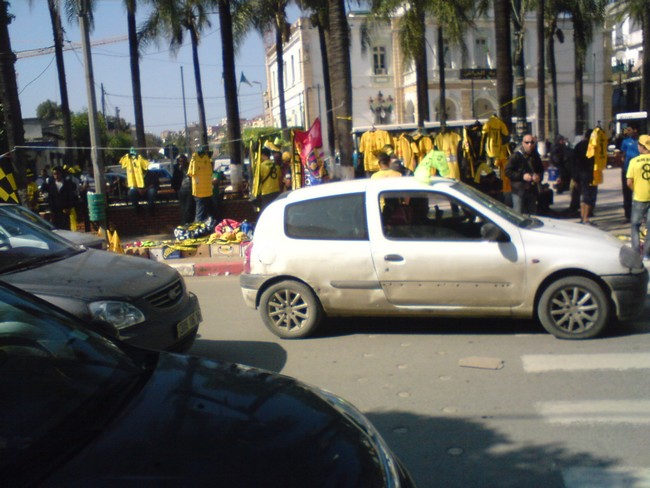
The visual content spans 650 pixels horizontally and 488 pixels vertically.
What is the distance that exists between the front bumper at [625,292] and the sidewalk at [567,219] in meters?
5.92

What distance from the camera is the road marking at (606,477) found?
13.0 feet

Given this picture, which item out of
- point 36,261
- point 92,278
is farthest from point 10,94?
point 92,278

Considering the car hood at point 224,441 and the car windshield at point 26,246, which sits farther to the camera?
the car windshield at point 26,246

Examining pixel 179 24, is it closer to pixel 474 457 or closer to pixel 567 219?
pixel 567 219

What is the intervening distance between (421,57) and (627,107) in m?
38.1

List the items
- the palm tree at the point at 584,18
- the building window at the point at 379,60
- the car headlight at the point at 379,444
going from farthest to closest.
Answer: the building window at the point at 379,60, the palm tree at the point at 584,18, the car headlight at the point at 379,444

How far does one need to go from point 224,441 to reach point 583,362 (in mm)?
4434

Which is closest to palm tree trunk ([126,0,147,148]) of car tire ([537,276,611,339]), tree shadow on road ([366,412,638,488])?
car tire ([537,276,611,339])

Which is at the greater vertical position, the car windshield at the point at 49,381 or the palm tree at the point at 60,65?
the palm tree at the point at 60,65

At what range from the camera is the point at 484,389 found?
562 centimetres

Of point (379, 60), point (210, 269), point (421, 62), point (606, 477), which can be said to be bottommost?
point (606, 477)

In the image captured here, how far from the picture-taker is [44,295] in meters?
5.57

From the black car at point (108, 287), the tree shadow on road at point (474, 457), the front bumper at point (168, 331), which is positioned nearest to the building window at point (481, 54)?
the black car at point (108, 287)

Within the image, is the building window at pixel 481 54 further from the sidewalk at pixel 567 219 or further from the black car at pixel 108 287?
the black car at pixel 108 287
